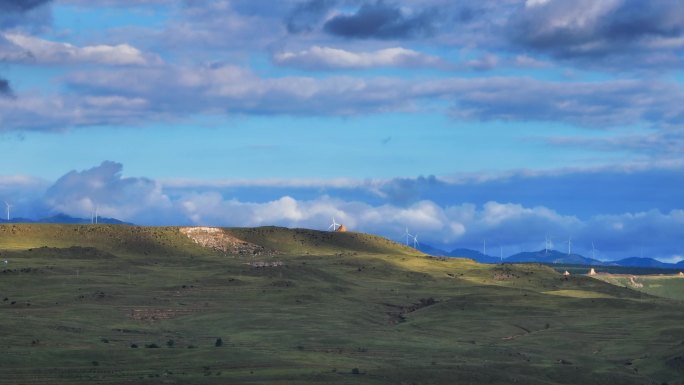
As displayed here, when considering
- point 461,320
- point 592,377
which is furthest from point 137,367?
point 461,320

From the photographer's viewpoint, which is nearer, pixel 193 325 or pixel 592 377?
pixel 592 377

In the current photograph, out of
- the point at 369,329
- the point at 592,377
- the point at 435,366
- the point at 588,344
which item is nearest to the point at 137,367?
the point at 435,366

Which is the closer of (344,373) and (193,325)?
(344,373)

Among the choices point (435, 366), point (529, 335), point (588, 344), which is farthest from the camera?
point (529, 335)

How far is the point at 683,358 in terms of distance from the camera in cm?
14250

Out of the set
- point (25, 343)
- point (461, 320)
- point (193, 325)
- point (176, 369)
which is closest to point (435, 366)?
point (176, 369)

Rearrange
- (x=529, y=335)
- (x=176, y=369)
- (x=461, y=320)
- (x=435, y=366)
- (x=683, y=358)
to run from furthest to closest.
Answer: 1. (x=461, y=320)
2. (x=529, y=335)
3. (x=683, y=358)
4. (x=435, y=366)
5. (x=176, y=369)

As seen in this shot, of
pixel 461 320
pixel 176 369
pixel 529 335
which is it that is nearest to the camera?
pixel 176 369

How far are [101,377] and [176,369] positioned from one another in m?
9.82

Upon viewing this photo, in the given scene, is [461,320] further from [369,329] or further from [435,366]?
[435,366]

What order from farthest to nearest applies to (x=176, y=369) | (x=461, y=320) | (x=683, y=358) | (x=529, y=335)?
(x=461, y=320) → (x=529, y=335) → (x=683, y=358) → (x=176, y=369)

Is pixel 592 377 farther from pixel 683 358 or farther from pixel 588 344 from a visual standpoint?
pixel 588 344

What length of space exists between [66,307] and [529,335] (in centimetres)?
7503

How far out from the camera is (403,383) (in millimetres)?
111312
